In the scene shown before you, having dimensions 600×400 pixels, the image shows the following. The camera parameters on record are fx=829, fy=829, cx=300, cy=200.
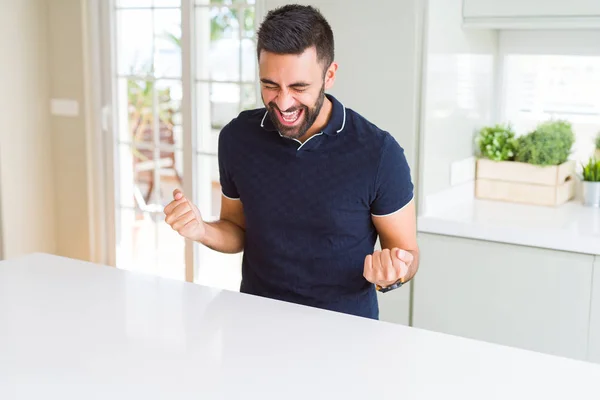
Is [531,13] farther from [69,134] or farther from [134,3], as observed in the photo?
[69,134]

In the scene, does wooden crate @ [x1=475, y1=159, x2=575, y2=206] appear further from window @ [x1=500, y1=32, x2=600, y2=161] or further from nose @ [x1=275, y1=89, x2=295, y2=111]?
nose @ [x1=275, y1=89, x2=295, y2=111]

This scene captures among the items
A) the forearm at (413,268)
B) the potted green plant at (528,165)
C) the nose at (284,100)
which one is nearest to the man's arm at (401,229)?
the forearm at (413,268)

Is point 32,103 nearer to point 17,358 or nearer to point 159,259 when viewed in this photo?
point 159,259

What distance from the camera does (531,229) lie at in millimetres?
2838

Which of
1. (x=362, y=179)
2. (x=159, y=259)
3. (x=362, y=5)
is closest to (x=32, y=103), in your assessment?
(x=159, y=259)

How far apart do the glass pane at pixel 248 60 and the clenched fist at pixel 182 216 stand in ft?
6.30

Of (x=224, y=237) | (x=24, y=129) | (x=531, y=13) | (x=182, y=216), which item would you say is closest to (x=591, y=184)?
(x=531, y=13)

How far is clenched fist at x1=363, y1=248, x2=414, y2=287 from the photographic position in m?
1.75

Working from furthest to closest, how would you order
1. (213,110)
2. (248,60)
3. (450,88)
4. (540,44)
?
(213,110)
(248,60)
(540,44)
(450,88)

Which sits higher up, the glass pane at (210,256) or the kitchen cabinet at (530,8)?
the kitchen cabinet at (530,8)

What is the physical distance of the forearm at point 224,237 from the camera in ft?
7.00

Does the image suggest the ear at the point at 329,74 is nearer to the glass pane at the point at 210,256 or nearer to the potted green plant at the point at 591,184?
the potted green plant at the point at 591,184

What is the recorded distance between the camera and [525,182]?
3285mm

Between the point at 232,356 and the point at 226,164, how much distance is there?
775 millimetres
